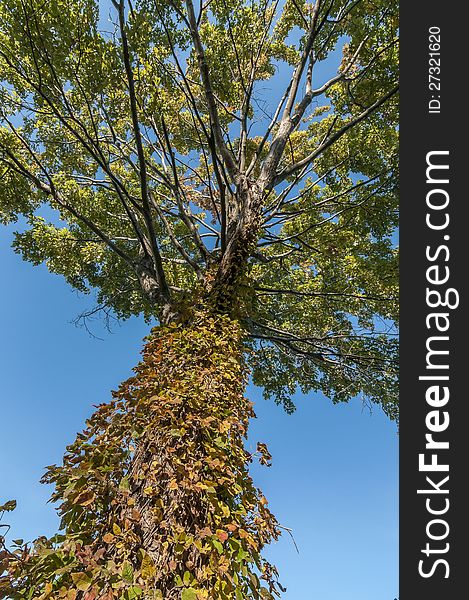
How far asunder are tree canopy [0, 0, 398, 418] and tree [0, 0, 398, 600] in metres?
0.03

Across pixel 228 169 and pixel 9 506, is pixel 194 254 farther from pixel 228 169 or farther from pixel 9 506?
pixel 9 506

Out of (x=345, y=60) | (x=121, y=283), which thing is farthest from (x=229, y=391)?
(x=345, y=60)

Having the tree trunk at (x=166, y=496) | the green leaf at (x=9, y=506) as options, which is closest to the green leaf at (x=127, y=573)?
the tree trunk at (x=166, y=496)

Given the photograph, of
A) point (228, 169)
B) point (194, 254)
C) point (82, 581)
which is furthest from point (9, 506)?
point (194, 254)

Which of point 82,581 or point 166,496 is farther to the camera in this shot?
point 166,496

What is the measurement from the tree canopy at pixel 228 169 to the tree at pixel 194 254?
34mm

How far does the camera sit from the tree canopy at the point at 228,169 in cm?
412

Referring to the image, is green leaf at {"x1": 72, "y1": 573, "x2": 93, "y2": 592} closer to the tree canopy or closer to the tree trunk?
the tree trunk

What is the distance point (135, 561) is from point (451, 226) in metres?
2.43

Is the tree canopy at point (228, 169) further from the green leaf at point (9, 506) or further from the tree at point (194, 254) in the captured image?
the green leaf at point (9, 506)

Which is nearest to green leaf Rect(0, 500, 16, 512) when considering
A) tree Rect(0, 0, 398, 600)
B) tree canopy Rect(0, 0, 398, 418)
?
tree Rect(0, 0, 398, 600)

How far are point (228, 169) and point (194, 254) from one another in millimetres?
3566

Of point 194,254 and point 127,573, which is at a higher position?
point 194,254

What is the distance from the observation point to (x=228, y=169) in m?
4.63
